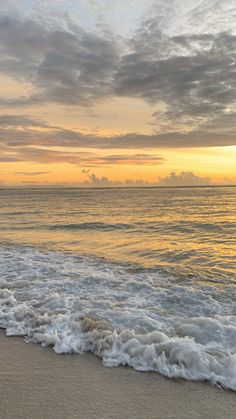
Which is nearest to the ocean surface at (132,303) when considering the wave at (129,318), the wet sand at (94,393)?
the wave at (129,318)

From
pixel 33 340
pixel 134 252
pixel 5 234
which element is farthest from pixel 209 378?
pixel 5 234

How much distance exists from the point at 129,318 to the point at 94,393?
7.93 ft

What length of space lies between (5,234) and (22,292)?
42.3ft

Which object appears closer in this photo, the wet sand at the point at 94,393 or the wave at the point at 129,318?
the wet sand at the point at 94,393

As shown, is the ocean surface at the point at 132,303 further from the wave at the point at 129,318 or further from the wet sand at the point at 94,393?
the wet sand at the point at 94,393

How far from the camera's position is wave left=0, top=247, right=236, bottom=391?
534 cm

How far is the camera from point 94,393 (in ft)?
14.9

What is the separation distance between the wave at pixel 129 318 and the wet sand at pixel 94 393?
0.29m

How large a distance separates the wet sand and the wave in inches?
11.3

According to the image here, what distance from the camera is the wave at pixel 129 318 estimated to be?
5336 mm

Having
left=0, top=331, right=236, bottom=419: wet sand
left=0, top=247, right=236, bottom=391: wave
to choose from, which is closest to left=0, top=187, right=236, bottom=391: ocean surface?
left=0, top=247, right=236, bottom=391: wave

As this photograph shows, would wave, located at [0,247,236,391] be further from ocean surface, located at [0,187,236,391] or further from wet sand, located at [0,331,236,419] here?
wet sand, located at [0,331,236,419]

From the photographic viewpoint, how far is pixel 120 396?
4473 mm

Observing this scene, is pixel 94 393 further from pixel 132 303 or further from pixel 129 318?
pixel 132 303
